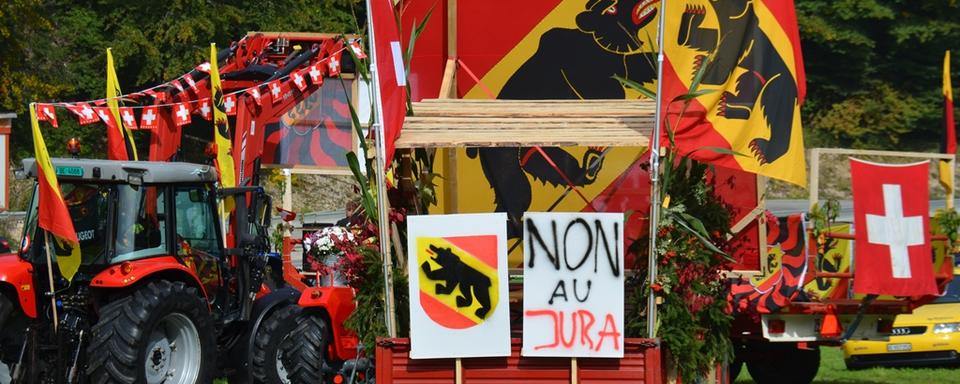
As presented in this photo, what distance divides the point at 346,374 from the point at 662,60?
3.09 m

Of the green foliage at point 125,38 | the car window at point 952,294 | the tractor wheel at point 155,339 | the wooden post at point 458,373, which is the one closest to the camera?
the wooden post at point 458,373

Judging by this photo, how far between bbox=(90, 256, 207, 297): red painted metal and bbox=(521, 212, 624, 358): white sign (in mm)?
3463

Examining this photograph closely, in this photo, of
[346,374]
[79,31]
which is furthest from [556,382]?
[79,31]

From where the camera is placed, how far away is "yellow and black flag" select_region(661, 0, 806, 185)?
29.2 ft

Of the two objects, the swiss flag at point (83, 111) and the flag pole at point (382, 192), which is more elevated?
the swiss flag at point (83, 111)

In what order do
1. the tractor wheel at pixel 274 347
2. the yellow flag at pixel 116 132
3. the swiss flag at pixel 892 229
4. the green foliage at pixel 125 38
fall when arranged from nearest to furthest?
the swiss flag at pixel 892 229 → the tractor wheel at pixel 274 347 → the yellow flag at pixel 116 132 → the green foliage at pixel 125 38

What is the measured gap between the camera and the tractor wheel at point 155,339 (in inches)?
418

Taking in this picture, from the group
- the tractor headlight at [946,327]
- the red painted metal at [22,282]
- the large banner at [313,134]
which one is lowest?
the tractor headlight at [946,327]

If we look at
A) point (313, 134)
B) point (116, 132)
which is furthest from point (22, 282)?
point (313, 134)

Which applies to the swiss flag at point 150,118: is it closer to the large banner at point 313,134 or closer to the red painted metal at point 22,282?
the large banner at point 313,134

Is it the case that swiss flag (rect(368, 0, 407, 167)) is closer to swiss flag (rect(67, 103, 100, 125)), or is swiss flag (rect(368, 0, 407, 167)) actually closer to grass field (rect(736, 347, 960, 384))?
grass field (rect(736, 347, 960, 384))

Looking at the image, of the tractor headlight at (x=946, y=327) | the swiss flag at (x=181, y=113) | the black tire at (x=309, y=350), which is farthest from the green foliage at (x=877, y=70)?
the black tire at (x=309, y=350)

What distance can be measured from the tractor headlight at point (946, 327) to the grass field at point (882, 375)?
421mm

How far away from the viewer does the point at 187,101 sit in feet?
64.3
